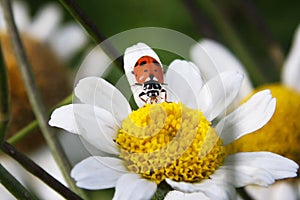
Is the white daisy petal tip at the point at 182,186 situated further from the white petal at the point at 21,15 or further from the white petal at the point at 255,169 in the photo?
the white petal at the point at 21,15

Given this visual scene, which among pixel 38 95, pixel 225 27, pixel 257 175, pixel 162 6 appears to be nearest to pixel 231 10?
pixel 225 27

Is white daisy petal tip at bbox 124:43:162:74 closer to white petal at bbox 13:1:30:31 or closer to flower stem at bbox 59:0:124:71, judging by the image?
flower stem at bbox 59:0:124:71

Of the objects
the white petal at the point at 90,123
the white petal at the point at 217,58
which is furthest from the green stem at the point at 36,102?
the white petal at the point at 217,58

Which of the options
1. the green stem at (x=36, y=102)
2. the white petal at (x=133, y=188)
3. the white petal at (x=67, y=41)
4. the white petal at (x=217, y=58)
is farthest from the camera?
the white petal at (x=67, y=41)

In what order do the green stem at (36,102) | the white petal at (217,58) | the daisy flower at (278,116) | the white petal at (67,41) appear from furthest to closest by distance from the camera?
1. the white petal at (67,41)
2. the white petal at (217,58)
3. the daisy flower at (278,116)
4. the green stem at (36,102)

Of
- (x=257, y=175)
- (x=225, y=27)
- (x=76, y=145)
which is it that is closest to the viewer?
(x=257, y=175)

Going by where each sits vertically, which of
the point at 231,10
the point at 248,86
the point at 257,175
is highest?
the point at 231,10

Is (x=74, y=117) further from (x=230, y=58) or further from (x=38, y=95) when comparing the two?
(x=230, y=58)

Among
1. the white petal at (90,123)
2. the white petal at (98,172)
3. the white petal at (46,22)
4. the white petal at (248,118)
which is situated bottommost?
the white petal at (98,172)

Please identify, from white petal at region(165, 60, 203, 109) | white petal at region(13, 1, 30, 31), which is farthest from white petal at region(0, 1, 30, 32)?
white petal at region(165, 60, 203, 109)
